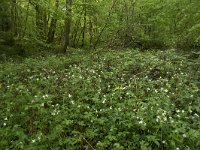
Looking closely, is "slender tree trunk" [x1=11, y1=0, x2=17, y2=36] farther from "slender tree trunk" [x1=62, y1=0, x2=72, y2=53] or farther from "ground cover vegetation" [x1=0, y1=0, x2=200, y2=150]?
"slender tree trunk" [x1=62, y1=0, x2=72, y2=53]

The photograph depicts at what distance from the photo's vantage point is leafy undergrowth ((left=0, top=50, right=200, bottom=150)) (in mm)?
5785

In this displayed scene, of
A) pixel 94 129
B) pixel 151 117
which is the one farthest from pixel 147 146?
pixel 94 129

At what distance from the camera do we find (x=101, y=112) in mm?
6680

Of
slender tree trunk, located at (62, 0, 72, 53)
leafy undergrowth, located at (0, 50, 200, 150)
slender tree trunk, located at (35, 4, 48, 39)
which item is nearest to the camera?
leafy undergrowth, located at (0, 50, 200, 150)

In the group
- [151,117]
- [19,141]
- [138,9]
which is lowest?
[19,141]

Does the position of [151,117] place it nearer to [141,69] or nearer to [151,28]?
[141,69]

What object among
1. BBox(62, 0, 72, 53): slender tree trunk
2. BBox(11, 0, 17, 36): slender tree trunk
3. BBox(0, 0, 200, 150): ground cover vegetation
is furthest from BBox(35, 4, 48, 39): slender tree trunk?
BBox(62, 0, 72, 53): slender tree trunk

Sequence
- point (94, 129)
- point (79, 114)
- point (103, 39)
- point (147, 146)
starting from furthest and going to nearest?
1. point (103, 39)
2. point (79, 114)
3. point (94, 129)
4. point (147, 146)

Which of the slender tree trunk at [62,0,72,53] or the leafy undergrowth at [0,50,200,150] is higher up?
the slender tree trunk at [62,0,72,53]

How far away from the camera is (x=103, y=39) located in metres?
21.3

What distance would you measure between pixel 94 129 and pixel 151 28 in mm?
17220

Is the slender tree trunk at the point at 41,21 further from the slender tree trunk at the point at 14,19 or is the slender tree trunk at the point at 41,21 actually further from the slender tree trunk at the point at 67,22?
the slender tree trunk at the point at 67,22

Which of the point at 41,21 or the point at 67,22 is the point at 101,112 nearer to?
the point at 67,22

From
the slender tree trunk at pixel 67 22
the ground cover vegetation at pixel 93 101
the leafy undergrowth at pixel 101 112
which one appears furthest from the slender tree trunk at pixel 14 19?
the leafy undergrowth at pixel 101 112
